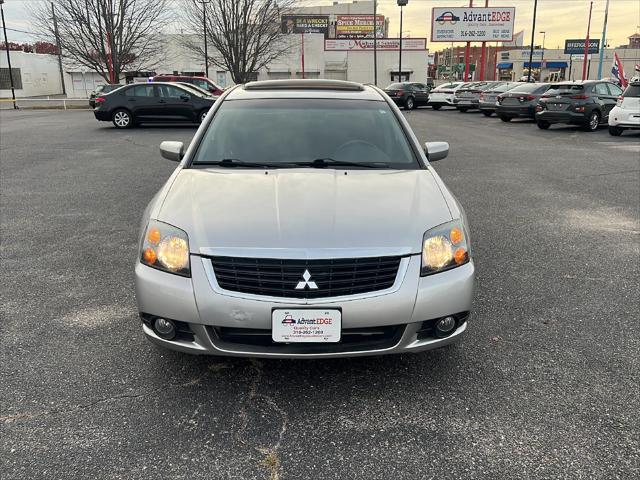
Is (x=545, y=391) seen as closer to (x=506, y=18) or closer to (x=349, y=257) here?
(x=349, y=257)

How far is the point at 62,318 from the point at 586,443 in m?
3.26

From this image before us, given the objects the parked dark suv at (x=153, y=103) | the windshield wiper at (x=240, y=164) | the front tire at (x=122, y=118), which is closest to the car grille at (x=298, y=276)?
the windshield wiper at (x=240, y=164)

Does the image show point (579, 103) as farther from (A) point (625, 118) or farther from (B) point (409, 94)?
(B) point (409, 94)

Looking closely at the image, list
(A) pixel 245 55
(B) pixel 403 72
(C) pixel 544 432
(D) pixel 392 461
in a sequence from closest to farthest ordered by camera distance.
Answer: (D) pixel 392 461
(C) pixel 544 432
(A) pixel 245 55
(B) pixel 403 72

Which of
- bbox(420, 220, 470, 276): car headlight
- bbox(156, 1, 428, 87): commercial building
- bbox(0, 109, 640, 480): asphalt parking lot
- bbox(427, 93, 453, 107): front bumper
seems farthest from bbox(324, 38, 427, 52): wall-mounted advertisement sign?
bbox(420, 220, 470, 276): car headlight

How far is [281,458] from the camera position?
2.32 metres

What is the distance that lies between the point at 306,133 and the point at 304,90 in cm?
73

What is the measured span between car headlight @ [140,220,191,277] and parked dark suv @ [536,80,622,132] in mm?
16820

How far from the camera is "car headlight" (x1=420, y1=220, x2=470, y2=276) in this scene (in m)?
2.68

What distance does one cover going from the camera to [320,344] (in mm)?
2553

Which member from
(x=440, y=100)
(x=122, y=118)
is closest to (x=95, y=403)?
(x=122, y=118)

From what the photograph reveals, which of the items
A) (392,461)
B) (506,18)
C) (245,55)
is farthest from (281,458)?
(506,18)

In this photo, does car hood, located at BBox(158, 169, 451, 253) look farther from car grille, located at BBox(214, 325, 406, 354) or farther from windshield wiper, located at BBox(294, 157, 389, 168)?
car grille, located at BBox(214, 325, 406, 354)

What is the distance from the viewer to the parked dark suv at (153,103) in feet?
58.1
